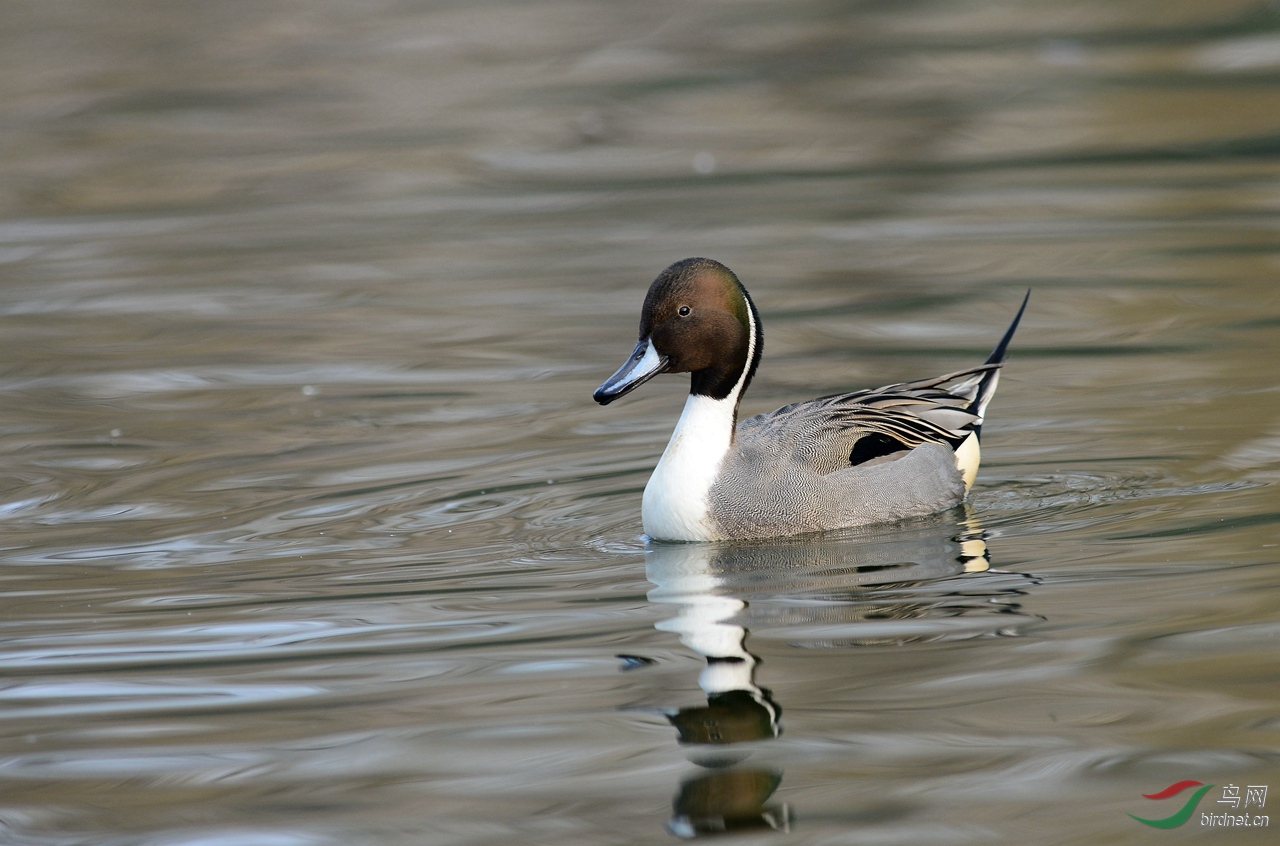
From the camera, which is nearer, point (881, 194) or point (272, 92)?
point (881, 194)

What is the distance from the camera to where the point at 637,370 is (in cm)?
632

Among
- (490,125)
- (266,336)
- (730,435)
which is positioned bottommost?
(730,435)

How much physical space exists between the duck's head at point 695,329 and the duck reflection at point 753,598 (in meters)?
0.63

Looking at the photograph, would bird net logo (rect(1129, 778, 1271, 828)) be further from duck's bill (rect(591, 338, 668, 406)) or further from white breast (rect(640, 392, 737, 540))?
duck's bill (rect(591, 338, 668, 406))

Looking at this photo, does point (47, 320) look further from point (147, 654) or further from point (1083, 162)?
point (1083, 162)

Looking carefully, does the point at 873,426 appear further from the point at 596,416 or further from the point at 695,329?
the point at 596,416

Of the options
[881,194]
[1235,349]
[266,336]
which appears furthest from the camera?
[881,194]

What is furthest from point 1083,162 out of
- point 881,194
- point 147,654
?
point 147,654

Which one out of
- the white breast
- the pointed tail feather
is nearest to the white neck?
the white breast

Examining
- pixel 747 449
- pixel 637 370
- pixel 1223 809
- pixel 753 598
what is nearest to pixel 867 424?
pixel 747 449

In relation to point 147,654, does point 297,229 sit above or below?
above

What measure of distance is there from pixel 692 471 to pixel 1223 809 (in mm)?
2714

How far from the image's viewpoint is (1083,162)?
12.6 m

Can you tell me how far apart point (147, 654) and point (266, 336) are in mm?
4821
